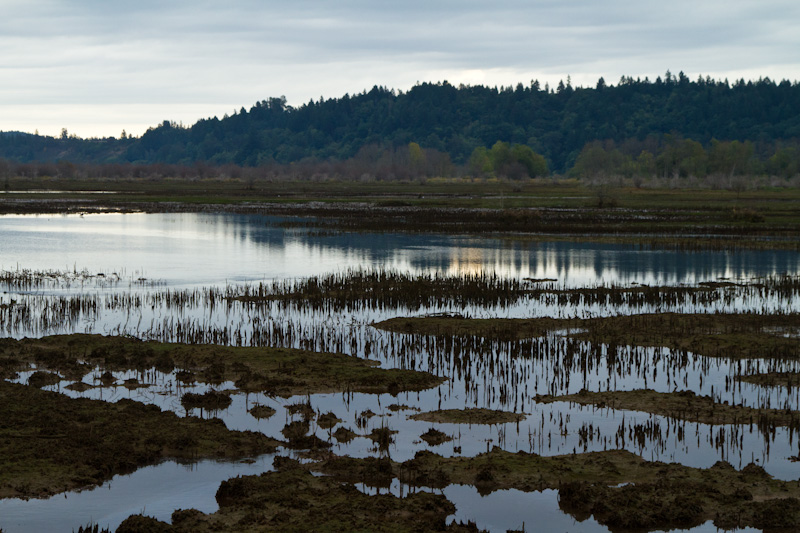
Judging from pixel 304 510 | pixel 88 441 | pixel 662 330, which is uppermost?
pixel 88 441

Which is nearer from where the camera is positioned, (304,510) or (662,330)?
(304,510)

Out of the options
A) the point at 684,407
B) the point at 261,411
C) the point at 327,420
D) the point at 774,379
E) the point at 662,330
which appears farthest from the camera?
the point at 662,330

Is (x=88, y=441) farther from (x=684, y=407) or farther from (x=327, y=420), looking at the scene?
(x=684, y=407)

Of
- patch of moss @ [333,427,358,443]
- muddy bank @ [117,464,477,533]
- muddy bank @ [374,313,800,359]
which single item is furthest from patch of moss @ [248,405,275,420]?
muddy bank @ [374,313,800,359]

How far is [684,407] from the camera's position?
1467cm

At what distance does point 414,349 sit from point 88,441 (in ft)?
28.3

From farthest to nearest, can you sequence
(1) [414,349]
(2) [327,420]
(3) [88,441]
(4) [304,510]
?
(1) [414,349]
(2) [327,420]
(3) [88,441]
(4) [304,510]

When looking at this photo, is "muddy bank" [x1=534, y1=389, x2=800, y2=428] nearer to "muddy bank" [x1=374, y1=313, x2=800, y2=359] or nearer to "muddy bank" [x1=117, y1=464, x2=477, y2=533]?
"muddy bank" [x1=374, y1=313, x2=800, y2=359]

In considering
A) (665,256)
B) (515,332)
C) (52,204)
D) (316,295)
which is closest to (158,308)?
(316,295)

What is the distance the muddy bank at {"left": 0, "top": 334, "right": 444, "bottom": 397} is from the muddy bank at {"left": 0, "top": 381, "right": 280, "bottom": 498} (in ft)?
Result: 8.17

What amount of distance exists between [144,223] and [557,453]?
5506cm

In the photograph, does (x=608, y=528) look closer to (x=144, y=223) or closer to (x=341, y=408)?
(x=341, y=408)

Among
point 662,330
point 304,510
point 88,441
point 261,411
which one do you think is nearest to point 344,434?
point 261,411

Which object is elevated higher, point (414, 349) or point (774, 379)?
point (414, 349)
